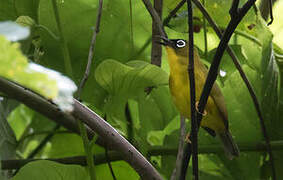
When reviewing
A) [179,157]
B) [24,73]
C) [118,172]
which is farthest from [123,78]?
[24,73]

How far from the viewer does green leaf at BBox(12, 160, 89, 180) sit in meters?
0.66

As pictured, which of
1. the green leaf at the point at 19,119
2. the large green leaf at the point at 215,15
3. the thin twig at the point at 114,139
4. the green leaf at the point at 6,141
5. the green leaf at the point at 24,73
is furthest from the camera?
the green leaf at the point at 19,119

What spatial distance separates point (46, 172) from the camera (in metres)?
0.66

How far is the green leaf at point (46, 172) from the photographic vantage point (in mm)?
659

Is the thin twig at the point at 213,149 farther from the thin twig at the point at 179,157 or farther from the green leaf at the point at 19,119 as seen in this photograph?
the green leaf at the point at 19,119

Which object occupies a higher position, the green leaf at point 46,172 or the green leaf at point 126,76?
the green leaf at point 126,76

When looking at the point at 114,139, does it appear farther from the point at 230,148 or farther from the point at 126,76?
the point at 230,148

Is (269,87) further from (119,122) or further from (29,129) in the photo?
(29,129)

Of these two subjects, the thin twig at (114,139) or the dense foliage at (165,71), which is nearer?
the thin twig at (114,139)

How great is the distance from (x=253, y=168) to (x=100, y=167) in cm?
36

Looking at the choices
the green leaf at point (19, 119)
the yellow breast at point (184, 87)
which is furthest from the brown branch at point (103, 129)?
the green leaf at point (19, 119)

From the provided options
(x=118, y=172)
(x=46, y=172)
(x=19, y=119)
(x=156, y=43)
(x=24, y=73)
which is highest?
(x=24, y=73)

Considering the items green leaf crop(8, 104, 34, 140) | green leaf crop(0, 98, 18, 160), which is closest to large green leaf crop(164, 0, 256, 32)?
green leaf crop(0, 98, 18, 160)

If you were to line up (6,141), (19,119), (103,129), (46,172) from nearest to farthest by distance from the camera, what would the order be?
(103,129), (46,172), (6,141), (19,119)
